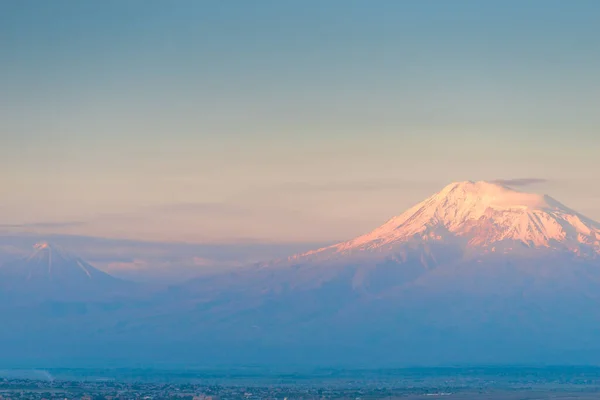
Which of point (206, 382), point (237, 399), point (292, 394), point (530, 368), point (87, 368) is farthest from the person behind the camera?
point (87, 368)

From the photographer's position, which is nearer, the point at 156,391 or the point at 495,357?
the point at 156,391

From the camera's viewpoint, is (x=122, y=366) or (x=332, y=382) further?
(x=122, y=366)

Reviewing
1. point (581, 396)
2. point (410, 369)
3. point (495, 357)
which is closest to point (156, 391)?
Answer: point (581, 396)

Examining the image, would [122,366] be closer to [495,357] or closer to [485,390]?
[495,357]

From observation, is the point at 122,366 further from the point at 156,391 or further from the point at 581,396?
the point at 581,396

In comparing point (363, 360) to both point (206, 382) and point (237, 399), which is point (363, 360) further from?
point (237, 399)

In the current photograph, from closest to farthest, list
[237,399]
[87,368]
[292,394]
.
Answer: [237,399] → [292,394] → [87,368]

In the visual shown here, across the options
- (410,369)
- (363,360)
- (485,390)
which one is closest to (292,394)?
(485,390)

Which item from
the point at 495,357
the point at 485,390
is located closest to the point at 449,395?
the point at 485,390
